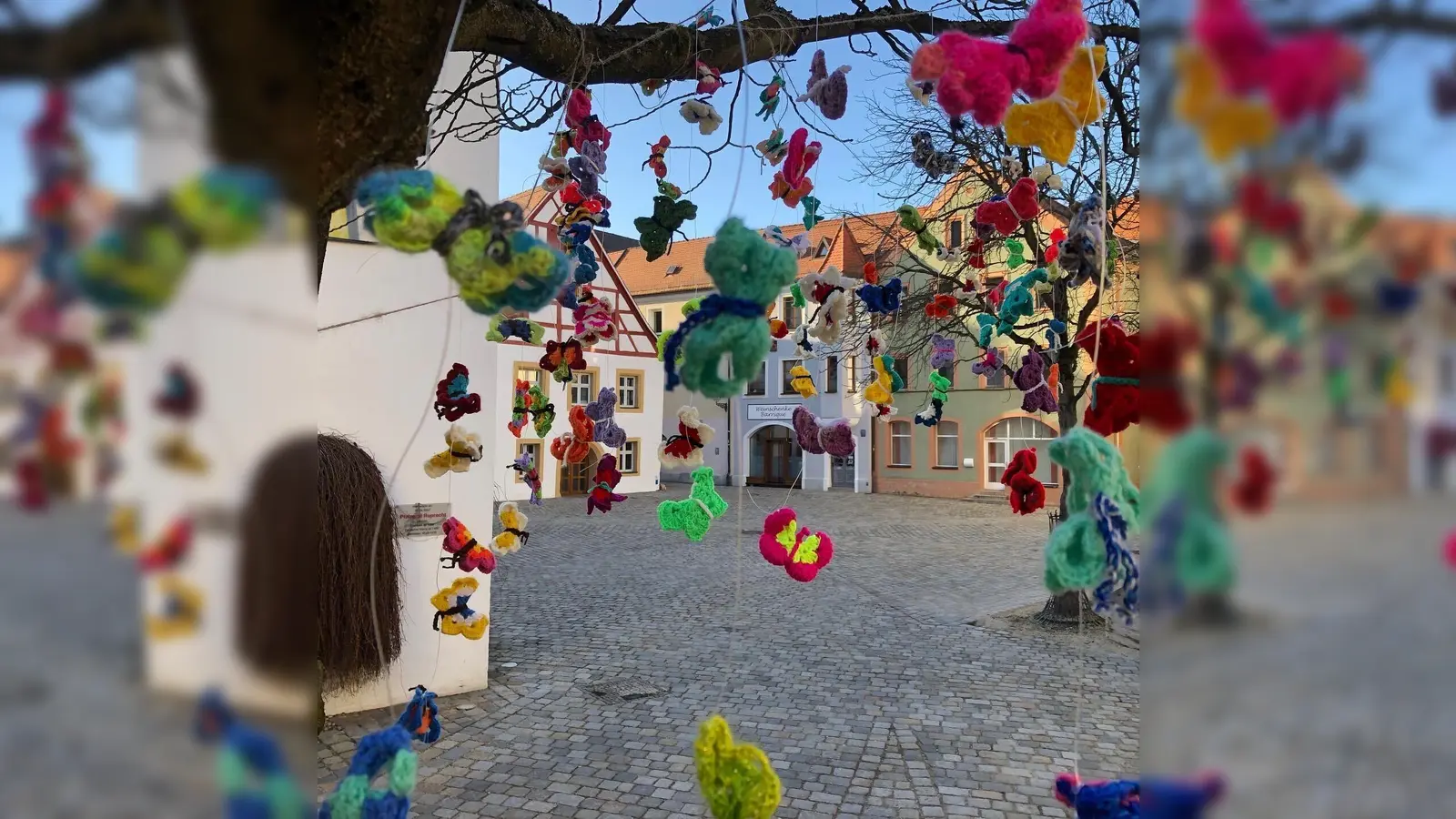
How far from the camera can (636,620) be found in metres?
8.17

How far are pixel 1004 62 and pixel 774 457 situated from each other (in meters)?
23.5

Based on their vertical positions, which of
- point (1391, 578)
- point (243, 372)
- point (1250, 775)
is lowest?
point (1250, 775)

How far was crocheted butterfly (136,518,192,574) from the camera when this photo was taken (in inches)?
25.2

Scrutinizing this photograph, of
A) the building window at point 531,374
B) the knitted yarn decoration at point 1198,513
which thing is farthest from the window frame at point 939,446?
the knitted yarn decoration at point 1198,513

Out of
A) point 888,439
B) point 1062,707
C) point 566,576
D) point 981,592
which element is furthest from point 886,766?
point 888,439

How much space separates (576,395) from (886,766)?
16069 mm

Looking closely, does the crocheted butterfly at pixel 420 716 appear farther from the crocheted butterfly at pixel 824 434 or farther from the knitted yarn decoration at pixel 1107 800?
the crocheted butterfly at pixel 824 434

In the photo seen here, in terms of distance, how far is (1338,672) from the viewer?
58cm

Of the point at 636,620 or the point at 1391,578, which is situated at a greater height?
the point at 1391,578

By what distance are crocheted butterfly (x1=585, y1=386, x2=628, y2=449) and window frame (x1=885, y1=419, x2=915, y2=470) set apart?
1758cm

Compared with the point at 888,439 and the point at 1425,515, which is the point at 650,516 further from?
the point at 1425,515

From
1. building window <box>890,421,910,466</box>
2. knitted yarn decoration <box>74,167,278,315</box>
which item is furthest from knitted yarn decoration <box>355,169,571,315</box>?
building window <box>890,421,910,466</box>

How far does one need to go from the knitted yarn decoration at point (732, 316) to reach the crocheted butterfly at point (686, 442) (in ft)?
4.59

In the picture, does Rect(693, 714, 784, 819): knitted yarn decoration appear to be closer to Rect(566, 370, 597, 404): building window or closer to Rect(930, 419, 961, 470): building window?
Rect(566, 370, 597, 404): building window
